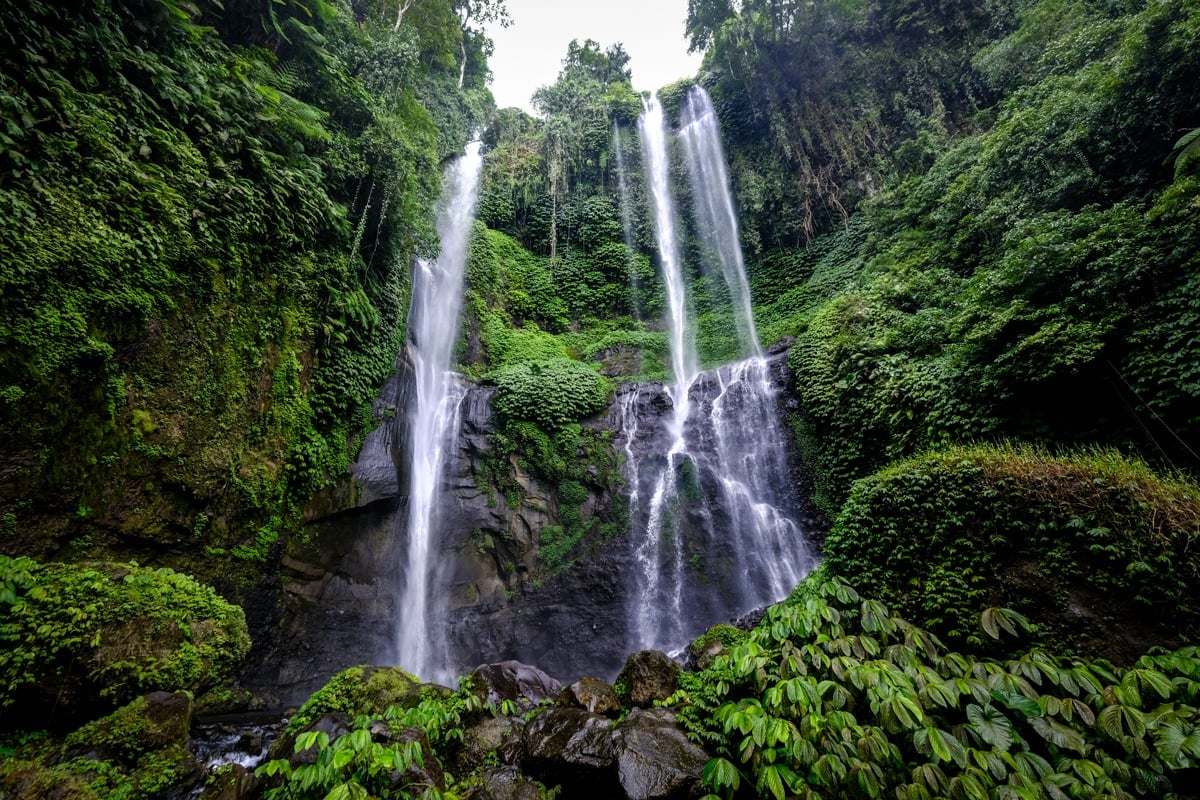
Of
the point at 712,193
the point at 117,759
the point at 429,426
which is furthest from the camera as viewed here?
the point at 712,193

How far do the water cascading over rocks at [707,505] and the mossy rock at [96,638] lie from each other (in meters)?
7.37

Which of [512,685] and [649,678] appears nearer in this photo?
[649,678]

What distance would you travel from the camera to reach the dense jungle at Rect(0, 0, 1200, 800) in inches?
105

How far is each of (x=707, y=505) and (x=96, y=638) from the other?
9.78 metres

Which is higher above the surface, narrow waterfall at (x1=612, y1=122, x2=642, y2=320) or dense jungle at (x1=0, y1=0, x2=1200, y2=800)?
narrow waterfall at (x1=612, y1=122, x2=642, y2=320)

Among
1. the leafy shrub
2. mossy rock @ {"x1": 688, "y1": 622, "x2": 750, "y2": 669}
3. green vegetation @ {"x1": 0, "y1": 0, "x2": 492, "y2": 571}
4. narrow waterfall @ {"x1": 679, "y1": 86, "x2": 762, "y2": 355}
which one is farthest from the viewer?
narrow waterfall @ {"x1": 679, "y1": 86, "x2": 762, "y2": 355}

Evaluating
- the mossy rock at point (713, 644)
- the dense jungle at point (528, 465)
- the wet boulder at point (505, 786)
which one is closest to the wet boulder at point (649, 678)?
the dense jungle at point (528, 465)

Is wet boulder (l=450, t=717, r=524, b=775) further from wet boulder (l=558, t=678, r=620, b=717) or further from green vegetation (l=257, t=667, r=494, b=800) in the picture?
wet boulder (l=558, t=678, r=620, b=717)

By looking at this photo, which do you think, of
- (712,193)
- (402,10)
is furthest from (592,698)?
(712,193)

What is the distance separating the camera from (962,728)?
206 centimetres

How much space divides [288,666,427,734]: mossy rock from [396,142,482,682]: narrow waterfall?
175 inches

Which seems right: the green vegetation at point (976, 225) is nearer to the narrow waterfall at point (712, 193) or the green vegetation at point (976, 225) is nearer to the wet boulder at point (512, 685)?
the narrow waterfall at point (712, 193)

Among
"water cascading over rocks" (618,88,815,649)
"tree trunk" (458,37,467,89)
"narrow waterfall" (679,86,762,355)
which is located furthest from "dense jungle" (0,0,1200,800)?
"narrow waterfall" (679,86,762,355)

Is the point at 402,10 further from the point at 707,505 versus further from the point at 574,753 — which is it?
the point at 574,753
